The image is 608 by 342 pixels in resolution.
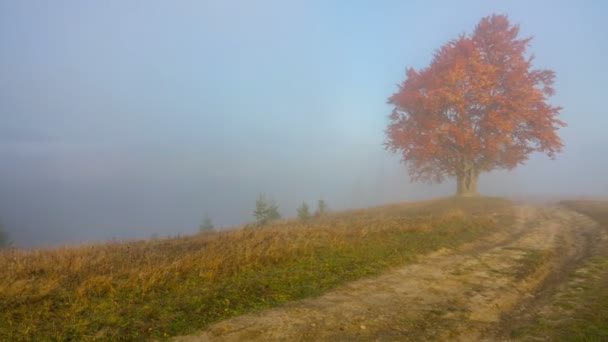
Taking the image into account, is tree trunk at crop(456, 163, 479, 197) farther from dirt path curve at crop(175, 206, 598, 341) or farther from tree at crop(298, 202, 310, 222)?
dirt path curve at crop(175, 206, 598, 341)

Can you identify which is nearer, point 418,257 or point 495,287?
point 495,287

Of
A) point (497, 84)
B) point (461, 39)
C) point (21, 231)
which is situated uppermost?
point (461, 39)

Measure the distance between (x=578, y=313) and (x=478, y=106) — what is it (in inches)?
952

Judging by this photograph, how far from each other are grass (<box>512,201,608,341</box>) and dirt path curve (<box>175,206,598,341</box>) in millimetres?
477

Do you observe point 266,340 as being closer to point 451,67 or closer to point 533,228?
point 533,228

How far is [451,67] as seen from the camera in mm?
26750

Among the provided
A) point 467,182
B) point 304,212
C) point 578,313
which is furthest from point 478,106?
point 578,313

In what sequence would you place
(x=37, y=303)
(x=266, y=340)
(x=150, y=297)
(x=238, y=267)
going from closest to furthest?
1. (x=266, y=340)
2. (x=37, y=303)
3. (x=150, y=297)
4. (x=238, y=267)

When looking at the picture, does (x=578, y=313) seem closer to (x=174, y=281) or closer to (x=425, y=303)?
(x=425, y=303)

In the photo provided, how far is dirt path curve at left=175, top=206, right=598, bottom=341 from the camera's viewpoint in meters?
5.20

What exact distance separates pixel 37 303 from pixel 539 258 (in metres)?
11.4

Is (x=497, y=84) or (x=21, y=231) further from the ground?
(x=497, y=84)

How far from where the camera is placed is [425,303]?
6484 millimetres

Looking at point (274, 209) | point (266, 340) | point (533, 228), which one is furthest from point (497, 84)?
point (266, 340)
